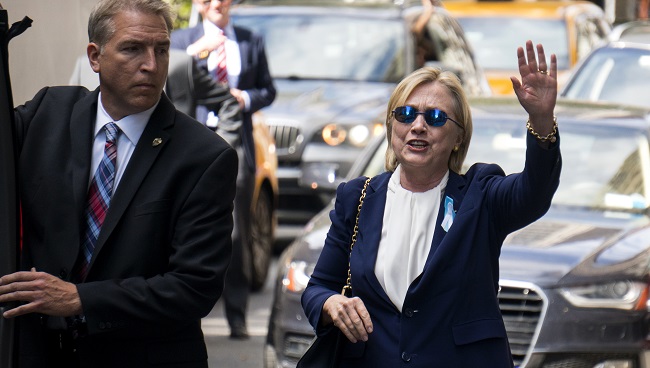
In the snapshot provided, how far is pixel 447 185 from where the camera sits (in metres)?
3.90

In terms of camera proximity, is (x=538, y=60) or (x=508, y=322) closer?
(x=538, y=60)

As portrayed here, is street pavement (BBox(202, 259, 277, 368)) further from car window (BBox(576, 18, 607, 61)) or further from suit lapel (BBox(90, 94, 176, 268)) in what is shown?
car window (BBox(576, 18, 607, 61))

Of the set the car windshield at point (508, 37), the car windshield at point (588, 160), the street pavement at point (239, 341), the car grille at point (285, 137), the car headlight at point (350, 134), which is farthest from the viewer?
the car windshield at point (508, 37)

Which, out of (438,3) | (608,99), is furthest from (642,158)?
(438,3)

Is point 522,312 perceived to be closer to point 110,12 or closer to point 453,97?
point 453,97

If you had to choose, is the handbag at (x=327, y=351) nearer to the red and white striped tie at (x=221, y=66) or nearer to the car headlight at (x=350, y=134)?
the red and white striped tie at (x=221, y=66)

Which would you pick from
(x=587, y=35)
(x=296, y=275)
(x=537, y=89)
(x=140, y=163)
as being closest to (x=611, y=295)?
(x=296, y=275)

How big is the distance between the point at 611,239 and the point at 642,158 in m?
0.93

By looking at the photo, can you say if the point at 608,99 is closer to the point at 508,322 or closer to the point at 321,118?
the point at 321,118

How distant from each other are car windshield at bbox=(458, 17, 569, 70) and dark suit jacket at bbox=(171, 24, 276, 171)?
24.8 ft

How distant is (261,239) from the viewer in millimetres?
10711

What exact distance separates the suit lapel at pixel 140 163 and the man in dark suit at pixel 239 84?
4.90m

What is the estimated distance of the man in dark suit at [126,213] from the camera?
362cm

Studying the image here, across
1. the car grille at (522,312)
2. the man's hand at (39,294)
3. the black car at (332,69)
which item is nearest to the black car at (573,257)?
the car grille at (522,312)
